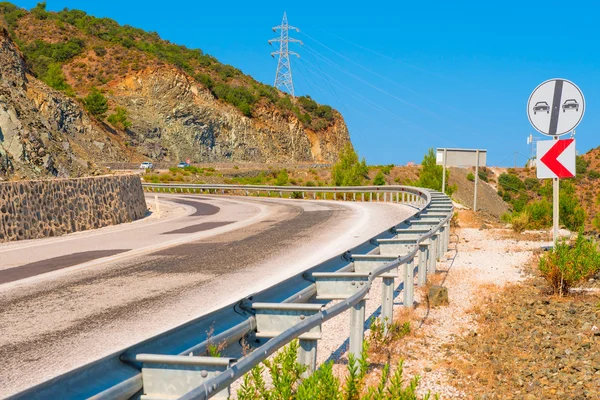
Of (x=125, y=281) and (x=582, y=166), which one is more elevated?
(x=582, y=166)

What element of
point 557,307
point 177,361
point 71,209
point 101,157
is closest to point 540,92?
point 557,307

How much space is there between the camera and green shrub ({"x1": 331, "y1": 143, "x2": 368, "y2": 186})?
156 ft

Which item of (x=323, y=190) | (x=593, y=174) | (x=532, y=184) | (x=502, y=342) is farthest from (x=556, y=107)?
(x=532, y=184)

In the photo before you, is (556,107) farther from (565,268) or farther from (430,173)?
(430,173)

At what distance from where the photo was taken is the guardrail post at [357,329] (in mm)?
4750

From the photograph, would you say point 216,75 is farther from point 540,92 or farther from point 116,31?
point 540,92

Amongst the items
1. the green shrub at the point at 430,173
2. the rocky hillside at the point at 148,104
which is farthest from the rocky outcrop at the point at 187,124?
the green shrub at the point at 430,173

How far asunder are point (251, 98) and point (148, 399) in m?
101

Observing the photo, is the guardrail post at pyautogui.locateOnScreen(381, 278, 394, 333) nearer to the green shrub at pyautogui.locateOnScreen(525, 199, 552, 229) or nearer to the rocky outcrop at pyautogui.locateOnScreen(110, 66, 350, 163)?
the green shrub at pyautogui.locateOnScreen(525, 199, 552, 229)

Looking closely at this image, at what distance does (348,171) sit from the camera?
159 feet

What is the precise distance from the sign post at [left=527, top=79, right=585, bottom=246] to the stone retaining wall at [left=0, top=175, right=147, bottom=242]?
12693 mm

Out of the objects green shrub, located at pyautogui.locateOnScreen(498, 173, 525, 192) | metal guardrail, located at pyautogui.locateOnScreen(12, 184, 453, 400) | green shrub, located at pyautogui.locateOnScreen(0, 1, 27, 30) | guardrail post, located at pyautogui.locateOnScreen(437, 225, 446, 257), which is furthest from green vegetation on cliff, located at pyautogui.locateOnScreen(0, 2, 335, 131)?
metal guardrail, located at pyautogui.locateOnScreen(12, 184, 453, 400)

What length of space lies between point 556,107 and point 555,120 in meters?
0.21

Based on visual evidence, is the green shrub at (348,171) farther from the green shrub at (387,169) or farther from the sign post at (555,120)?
the sign post at (555,120)
